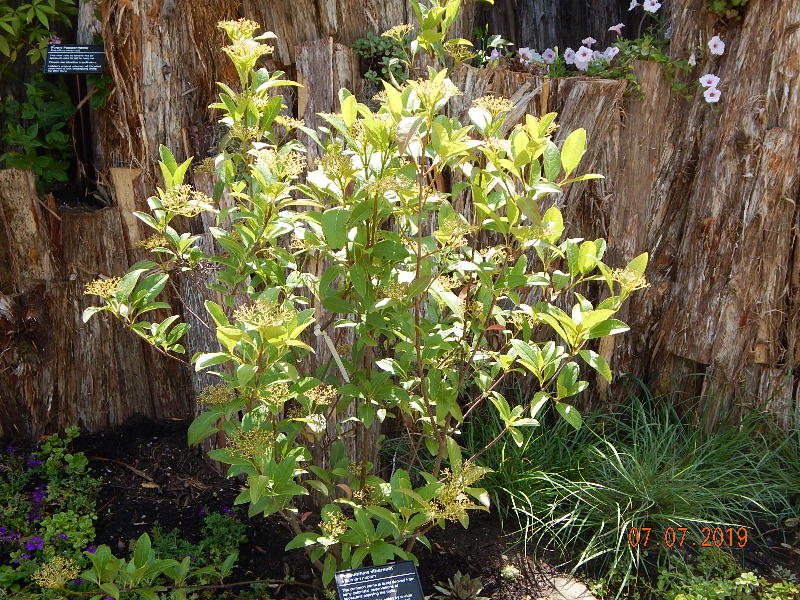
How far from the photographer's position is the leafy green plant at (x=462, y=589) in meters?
2.65

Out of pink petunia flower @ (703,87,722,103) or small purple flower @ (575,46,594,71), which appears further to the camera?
small purple flower @ (575,46,594,71)

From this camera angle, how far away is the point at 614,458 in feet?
10.9

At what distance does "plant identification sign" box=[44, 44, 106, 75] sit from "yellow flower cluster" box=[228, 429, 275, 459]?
83.8 inches

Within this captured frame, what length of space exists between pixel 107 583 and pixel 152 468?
4.25 feet

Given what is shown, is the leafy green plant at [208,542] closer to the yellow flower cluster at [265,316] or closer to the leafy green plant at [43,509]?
the leafy green plant at [43,509]

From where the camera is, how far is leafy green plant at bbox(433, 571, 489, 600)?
265 cm

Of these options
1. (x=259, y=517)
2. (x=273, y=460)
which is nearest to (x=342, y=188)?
(x=273, y=460)

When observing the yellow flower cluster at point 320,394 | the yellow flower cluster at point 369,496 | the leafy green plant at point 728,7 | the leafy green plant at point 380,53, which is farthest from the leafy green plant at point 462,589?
the leafy green plant at point 728,7

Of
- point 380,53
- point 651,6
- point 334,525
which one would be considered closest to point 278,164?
point 334,525

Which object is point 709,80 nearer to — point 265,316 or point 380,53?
point 380,53

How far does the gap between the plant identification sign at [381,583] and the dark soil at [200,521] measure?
52cm
